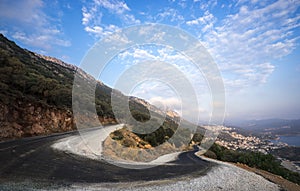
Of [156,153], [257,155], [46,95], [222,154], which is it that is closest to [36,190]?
[156,153]

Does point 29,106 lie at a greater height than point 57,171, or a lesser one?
greater

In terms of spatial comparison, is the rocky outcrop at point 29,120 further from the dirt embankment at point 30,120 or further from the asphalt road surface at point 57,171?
the asphalt road surface at point 57,171

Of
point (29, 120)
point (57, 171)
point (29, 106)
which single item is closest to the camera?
point (57, 171)

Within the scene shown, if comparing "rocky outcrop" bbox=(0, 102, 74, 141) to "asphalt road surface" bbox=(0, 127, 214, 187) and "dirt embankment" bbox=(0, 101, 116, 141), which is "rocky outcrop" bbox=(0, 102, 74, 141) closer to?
"dirt embankment" bbox=(0, 101, 116, 141)

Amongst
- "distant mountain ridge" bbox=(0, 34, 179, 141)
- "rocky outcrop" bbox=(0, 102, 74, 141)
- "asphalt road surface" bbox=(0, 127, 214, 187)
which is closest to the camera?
"asphalt road surface" bbox=(0, 127, 214, 187)

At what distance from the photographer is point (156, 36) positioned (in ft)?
70.5

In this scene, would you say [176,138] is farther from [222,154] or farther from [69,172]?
[69,172]

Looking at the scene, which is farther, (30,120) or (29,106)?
(29,106)

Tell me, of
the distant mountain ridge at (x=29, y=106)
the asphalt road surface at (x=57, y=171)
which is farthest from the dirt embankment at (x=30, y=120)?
the asphalt road surface at (x=57, y=171)

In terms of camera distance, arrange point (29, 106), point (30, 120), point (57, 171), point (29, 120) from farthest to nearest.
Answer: point (29, 106)
point (30, 120)
point (29, 120)
point (57, 171)

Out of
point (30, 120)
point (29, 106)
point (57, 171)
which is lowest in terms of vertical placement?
point (57, 171)

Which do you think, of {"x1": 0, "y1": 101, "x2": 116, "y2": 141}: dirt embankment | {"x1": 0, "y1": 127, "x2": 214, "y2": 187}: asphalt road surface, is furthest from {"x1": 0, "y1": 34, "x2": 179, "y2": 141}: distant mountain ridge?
{"x1": 0, "y1": 127, "x2": 214, "y2": 187}: asphalt road surface

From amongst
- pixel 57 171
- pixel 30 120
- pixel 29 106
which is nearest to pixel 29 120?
pixel 30 120

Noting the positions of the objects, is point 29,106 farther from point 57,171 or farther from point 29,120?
point 57,171
